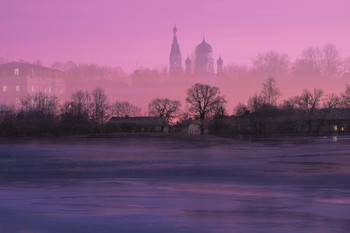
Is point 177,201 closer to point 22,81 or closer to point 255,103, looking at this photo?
point 255,103

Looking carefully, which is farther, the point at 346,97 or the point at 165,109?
the point at 165,109

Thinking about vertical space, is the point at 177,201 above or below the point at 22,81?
below

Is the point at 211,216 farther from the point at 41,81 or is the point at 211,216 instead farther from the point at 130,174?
the point at 41,81

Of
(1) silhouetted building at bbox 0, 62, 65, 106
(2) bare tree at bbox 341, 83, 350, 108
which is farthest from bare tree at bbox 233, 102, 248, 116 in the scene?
(1) silhouetted building at bbox 0, 62, 65, 106

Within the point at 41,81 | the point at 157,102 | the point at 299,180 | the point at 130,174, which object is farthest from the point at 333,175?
the point at 41,81

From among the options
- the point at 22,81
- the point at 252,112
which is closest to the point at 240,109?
the point at 252,112

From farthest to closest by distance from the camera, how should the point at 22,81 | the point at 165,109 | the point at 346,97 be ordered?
the point at 22,81, the point at 165,109, the point at 346,97

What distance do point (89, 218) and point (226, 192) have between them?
4.62 metres

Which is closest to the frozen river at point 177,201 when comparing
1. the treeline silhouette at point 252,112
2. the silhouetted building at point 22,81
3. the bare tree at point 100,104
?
the treeline silhouette at point 252,112

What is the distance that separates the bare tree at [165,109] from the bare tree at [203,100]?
44.8ft

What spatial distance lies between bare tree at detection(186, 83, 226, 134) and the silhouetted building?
3654 inches

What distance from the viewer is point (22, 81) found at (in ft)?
557

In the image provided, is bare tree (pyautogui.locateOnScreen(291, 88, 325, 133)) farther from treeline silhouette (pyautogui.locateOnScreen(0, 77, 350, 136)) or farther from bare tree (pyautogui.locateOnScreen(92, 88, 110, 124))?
bare tree (pyautogui.locateOnScreen(92, 88, 110, 124))

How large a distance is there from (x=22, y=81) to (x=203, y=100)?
10118 centimetres
